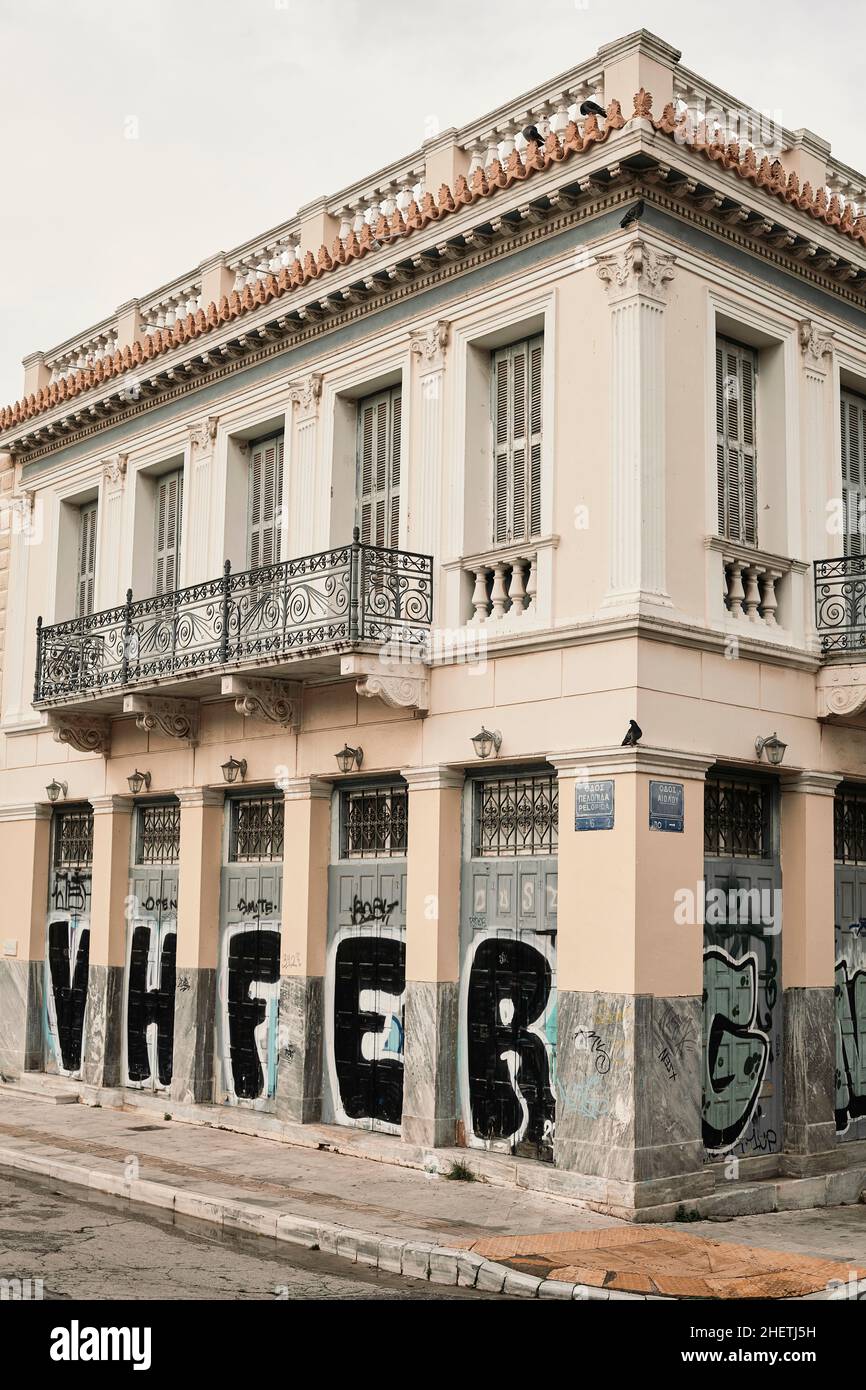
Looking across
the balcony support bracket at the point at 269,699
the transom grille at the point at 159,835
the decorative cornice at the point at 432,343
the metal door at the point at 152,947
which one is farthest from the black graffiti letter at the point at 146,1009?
the decorative cornice at the point at 432,343

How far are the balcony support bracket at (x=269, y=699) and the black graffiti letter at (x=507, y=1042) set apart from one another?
3409mm

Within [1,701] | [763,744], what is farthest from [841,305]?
[1,701]

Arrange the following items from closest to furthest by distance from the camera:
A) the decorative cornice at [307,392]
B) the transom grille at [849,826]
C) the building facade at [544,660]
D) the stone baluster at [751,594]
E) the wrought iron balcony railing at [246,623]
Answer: the building facade at [544,660] < the stone baluster at [751,594] < the wrought iron balcony railing at [246,623] < the transom grille at [849,826] < the decorative cornice at [307,392]

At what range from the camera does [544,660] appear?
13.0m

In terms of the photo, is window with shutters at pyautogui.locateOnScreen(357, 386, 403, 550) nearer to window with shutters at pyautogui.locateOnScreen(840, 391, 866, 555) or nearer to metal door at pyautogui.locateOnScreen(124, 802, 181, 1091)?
window with shutters at pyautogui.locateOnScreen(840, 391, 866, 555)

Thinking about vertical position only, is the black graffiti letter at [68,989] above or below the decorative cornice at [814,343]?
below

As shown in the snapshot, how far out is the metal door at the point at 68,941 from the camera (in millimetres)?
19172

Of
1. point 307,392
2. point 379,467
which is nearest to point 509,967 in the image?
point 379,467

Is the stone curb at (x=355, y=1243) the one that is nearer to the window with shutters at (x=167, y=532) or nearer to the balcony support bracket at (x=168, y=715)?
the balcony support bracket at (x=168, y=715)

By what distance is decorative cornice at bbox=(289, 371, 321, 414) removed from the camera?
15992mm

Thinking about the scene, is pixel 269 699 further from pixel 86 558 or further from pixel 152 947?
pixel 86 558

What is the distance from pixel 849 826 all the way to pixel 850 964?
1.35 m

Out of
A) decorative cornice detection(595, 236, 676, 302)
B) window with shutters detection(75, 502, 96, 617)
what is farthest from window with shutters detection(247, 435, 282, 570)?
decorative cornice detection(595, 236, 676, 302)

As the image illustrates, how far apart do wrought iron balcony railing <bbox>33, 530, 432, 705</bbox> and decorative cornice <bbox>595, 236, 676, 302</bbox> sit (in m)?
3.07
